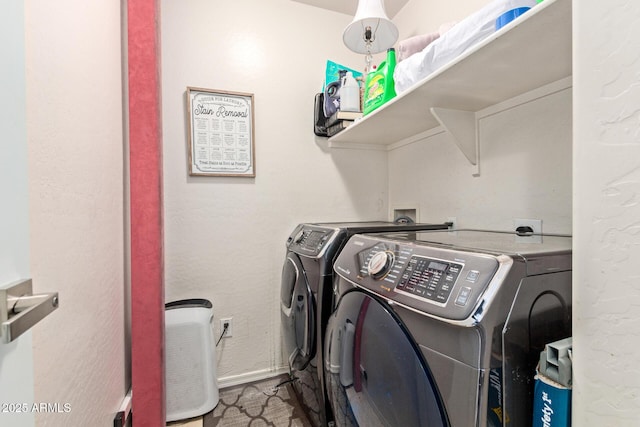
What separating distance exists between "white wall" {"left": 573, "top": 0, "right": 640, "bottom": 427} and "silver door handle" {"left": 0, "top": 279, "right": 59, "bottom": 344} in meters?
0.90

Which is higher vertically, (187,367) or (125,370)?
(125,370)

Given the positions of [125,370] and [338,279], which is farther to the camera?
[125,370]

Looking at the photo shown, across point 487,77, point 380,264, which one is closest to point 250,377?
point 380,264

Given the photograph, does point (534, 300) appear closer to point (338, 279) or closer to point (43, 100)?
point (338, 279)

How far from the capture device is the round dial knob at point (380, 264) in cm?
79

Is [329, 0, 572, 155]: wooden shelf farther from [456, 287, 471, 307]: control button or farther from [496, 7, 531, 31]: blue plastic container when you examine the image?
[456, 287, 471, 307]: control button

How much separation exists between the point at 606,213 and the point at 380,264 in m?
0.49

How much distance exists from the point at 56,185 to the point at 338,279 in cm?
89

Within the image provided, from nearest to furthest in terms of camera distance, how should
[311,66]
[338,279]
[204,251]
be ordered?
[338,279] < [204,251] < [311,66]

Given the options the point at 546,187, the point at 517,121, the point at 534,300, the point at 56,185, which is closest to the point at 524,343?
the point at 534,300

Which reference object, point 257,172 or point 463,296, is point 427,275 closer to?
point 463,296

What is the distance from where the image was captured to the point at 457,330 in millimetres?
572

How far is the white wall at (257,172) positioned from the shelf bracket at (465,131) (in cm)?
80

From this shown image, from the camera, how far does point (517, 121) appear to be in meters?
1.24
